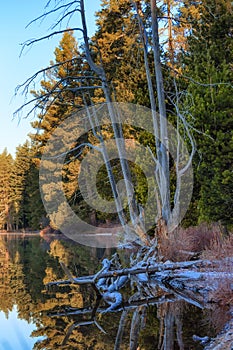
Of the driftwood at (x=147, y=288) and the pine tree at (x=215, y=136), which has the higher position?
the pine tree at (x=215, y=136)

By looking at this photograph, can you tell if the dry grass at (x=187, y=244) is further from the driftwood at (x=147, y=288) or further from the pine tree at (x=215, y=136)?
the pine tree at (x=215, y=136)

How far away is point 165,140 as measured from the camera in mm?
10430

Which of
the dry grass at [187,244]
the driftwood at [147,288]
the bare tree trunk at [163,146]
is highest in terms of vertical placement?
the bare tree trunk at [163,146]

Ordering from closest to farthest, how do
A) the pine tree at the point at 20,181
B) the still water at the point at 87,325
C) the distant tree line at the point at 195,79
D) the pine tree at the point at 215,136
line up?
the still water at the point at 87,325
the pine tree at the point at 215,136
the distant tree line at the point at 195,79
the pine tree at the point at 20,181

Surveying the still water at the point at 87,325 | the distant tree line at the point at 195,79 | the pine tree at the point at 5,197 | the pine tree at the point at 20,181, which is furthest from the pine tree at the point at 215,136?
the pine tree at the point at 5,197

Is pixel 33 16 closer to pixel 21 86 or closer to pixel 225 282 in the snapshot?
pixel 21 86

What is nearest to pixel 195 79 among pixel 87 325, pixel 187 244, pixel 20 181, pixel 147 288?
pixel 187 244

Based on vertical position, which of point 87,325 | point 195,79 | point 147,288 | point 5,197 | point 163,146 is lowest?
point 147,288

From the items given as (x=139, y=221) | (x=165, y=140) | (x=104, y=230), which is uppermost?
(x=165, y=140)

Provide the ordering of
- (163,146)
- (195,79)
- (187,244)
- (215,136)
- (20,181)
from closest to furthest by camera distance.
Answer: (187,244) → (163,146) → (215,136) → (195,79) → (20,181)

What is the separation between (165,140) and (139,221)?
263cm

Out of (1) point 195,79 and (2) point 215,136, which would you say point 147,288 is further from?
(1) point 195,79

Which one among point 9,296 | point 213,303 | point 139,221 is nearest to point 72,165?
point 139,221

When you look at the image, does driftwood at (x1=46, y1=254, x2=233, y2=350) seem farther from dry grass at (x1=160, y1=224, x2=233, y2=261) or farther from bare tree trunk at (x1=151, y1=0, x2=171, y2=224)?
bare tree trunk at (x1=151, y1=0, x2=171, y2=224)
